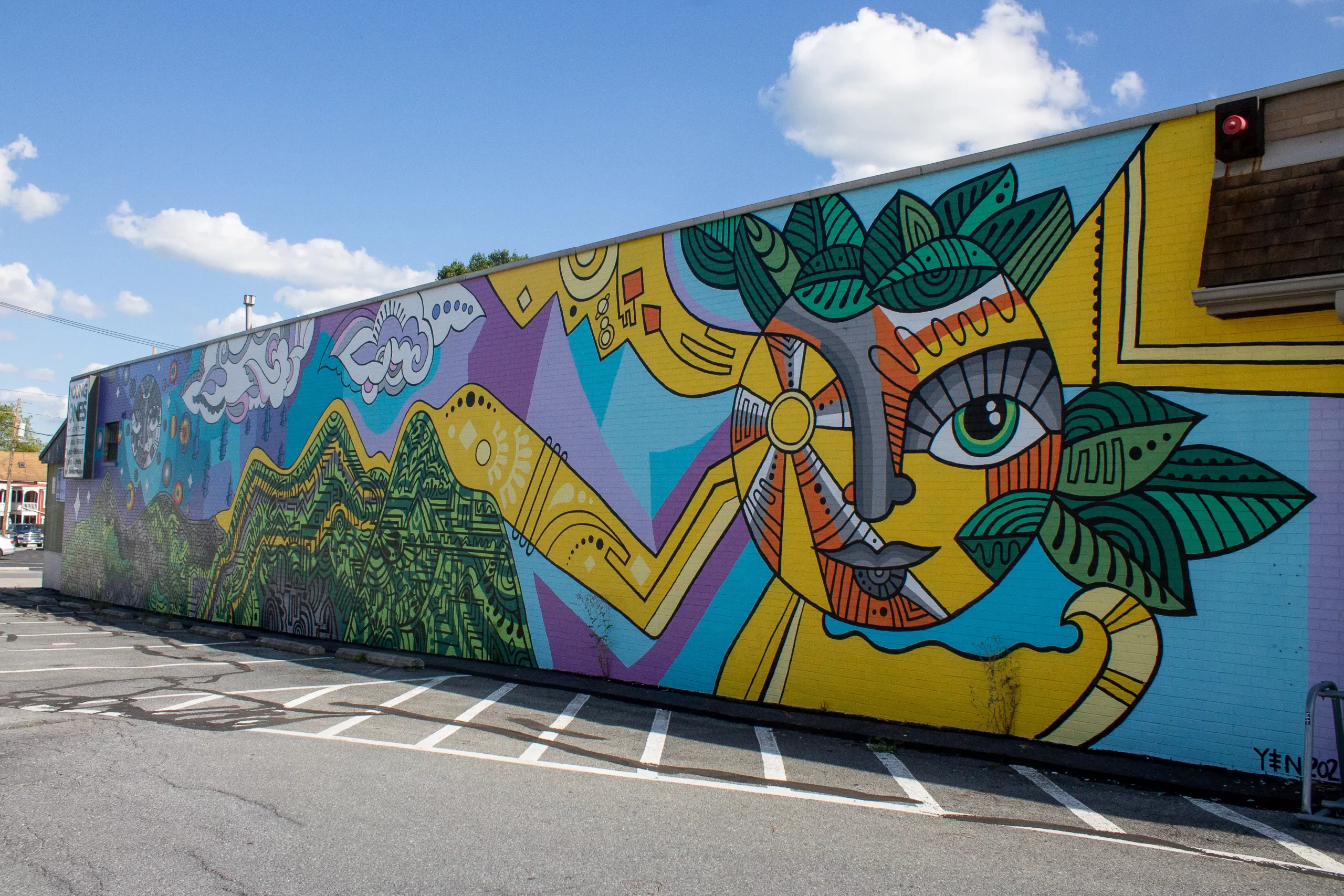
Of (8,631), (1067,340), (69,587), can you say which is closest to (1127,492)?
(1067,340)

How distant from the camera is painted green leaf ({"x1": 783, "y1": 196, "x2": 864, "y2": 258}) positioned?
9.68 m

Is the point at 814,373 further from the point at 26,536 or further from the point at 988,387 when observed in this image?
the point at 26,536

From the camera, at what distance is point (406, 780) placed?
6.70 m

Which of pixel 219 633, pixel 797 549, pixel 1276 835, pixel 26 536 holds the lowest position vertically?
pixel 26 536

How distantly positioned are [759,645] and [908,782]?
3.16 m

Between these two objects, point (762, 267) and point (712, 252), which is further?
point (712, 252)

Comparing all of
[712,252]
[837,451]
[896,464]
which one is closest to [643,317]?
[712,252]

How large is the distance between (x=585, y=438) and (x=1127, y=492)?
694cm

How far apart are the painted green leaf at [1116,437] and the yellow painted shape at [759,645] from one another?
3318 millimetres

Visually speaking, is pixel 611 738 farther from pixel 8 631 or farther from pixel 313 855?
pixel 8 631

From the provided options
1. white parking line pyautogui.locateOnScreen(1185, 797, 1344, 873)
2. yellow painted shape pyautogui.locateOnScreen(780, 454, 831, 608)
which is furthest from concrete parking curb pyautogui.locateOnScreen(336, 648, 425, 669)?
white parking line pyautogui.locateOnScreen(1185, 797, 1344, 873)

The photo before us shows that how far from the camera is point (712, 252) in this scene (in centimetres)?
1091

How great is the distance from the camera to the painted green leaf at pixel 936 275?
8789mm

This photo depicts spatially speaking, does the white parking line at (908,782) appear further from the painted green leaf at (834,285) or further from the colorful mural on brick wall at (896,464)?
the painted green leaf at (834,285)
